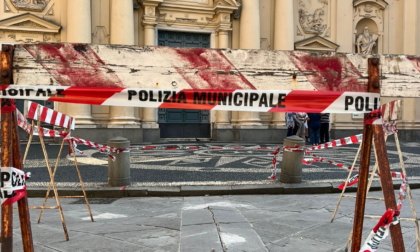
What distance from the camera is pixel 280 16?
1659 cm

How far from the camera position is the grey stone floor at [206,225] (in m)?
3.23

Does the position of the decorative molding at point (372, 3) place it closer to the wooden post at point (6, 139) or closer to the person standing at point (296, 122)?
the person standing at point (296, 122)

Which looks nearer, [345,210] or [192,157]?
[345,210]

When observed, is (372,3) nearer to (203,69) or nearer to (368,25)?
(368,25)

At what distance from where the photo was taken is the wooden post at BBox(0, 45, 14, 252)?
218 centimetres

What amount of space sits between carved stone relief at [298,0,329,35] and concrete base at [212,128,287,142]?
5.54 metres

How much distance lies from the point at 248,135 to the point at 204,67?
13.5m

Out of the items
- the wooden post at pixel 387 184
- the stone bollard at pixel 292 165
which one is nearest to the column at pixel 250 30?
the stone bollard at pixel 292 165

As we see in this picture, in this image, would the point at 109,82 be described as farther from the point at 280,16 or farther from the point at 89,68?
the point at 280,16

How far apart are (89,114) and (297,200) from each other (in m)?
10.6

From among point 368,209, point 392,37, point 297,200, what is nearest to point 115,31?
point 297,200

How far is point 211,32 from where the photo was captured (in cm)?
1645

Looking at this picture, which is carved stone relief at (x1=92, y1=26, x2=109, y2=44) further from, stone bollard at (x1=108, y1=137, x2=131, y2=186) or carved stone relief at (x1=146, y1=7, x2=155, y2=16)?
stone bollard at (x1=108, y1=137, x2=131, y2=186)

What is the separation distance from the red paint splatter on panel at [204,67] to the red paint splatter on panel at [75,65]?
42 centimetres
